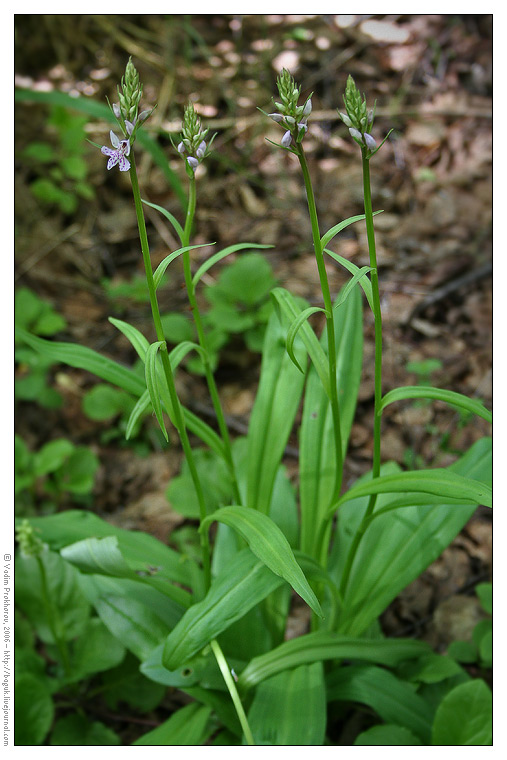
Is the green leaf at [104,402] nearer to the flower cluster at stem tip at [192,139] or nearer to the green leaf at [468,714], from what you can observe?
the flower cluster at stem tip at [192,139]

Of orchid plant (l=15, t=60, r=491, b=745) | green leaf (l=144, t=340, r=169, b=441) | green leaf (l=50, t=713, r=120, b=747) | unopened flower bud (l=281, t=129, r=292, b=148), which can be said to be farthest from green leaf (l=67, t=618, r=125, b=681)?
unopened flower bud (l=281, t=129, r=292, b=148)

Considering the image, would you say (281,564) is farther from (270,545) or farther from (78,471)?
(78,471)

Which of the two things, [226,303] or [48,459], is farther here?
[226,303]

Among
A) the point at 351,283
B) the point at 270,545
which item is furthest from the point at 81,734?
the point at 351,283

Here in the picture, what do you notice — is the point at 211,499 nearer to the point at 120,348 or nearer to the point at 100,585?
the point at 100,585

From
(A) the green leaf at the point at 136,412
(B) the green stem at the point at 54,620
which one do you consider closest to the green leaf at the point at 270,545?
(A) the green leaf at the point at 136,412
